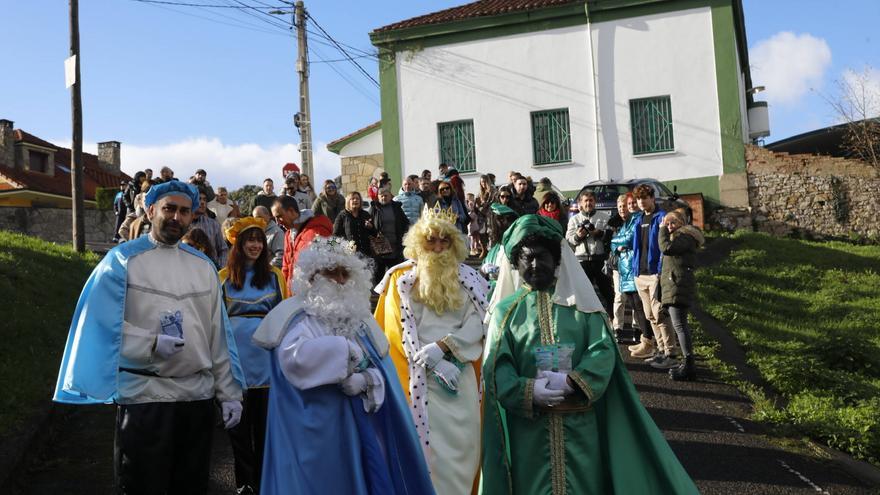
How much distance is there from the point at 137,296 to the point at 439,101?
20.2 metres

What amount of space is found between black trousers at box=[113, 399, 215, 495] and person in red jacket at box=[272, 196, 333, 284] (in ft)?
13.3

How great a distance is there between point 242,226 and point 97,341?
7.83 feet

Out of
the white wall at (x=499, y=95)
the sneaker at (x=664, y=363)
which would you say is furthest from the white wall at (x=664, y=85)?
the sneaker at (x=664, y=363)

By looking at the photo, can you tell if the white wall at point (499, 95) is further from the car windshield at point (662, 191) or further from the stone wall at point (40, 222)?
the stone wall at point (40, 222)

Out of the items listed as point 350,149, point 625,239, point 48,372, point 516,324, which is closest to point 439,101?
point 350,149

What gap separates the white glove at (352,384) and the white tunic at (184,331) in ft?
2.13

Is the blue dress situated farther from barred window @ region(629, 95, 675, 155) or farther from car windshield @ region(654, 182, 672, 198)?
barred window @ region(629, 95, 675, 155)

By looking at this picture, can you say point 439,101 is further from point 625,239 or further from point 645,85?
point 625,239

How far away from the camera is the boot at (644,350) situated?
9.49 m

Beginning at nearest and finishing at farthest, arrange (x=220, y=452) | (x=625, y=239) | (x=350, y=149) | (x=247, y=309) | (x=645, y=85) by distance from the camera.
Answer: (x=247, y=309), (x=220, y=452), (x=625, y=239), (x=645, y=85), (x=350, y=149)

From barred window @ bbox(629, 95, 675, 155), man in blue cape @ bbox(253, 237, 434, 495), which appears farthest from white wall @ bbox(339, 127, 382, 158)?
man in blue cape @ bbox(253, 237, 434, 495)

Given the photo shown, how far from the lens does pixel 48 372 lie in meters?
7.98

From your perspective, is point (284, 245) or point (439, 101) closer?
point (284, 245)

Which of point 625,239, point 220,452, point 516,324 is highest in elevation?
point 625,239
